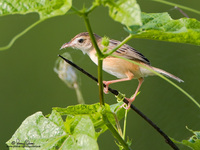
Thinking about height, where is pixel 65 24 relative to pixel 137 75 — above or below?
above

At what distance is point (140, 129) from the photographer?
6.27 m

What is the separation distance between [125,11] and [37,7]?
287 millimetres

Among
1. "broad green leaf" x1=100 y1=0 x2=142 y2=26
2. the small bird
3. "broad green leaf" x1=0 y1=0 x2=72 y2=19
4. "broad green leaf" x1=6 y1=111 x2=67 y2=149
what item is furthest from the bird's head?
"broad green leaf" x1=100 y1=0 x2=142 y2=26

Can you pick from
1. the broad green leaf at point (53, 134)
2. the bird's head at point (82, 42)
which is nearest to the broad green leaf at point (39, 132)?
the broad green leaf at point (53, 134)

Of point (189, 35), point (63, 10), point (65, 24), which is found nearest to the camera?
point (63, 10)

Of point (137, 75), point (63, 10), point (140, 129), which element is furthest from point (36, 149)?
point (140, 129)

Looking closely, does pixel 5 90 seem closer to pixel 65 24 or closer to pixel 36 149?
pixel 65 24

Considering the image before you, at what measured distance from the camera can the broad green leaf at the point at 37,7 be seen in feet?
3.51

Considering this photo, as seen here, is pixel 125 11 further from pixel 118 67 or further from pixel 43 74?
pixel 43 74

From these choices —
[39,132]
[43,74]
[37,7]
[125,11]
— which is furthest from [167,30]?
[43,74]

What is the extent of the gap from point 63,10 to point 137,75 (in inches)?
87.9

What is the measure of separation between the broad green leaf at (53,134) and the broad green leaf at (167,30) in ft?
1.08

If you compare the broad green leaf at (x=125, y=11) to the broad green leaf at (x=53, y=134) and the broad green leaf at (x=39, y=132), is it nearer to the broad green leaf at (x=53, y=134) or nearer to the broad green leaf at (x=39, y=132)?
the broad green leaf at (x=53, y=134)

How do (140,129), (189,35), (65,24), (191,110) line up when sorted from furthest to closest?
(65,24), (140,129), (191,110), (189,35)
